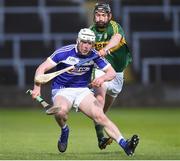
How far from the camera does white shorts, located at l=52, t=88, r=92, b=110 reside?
46.9 feet

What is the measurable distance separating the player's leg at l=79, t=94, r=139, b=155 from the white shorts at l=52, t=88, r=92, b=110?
14 centimetres

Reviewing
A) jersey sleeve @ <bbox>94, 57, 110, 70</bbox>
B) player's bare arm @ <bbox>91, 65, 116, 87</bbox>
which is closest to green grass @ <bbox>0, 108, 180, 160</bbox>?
player's bare arm @ <bbox>91, 65, 116, 87</bbox>

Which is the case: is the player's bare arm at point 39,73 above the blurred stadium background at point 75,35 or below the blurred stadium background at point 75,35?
above

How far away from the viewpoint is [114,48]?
16.4 metres

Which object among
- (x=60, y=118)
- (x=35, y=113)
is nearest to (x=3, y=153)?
(x=60, y=118)

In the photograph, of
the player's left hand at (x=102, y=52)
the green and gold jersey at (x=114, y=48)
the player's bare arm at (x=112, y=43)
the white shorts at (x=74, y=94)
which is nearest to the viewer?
the white shorts at (x=74, y=94)

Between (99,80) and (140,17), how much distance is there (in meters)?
19.0

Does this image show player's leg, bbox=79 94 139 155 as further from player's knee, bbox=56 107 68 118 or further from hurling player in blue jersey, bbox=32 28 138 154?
player's knee, bbox=56 107 68 118

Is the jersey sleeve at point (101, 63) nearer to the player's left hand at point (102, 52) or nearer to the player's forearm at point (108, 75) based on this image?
the player's forearm at point (108, 75)

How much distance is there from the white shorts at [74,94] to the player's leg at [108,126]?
5.5 inches

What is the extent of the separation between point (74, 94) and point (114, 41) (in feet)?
5.36

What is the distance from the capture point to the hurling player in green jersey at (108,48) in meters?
15.4

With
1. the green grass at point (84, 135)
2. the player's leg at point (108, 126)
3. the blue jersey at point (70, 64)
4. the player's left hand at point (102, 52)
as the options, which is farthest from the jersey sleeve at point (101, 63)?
the green grass at point (84, 135)

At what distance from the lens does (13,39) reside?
30875 millimetres
